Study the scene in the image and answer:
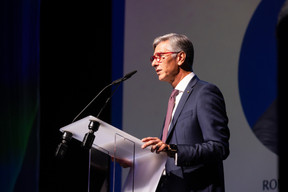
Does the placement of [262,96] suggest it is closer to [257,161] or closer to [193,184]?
[257,161]

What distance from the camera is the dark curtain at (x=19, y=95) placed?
2719mm

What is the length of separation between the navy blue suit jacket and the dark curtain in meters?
1.36

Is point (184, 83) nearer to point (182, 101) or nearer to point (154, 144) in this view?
point (182, 101)

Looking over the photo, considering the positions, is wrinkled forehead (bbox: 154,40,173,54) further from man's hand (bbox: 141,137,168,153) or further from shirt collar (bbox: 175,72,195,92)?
man's hand (bbox: 141,137,168,153)

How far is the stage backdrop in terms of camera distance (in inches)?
122

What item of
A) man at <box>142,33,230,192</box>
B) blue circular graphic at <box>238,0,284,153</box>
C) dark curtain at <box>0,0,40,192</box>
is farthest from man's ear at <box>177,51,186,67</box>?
blue circular graphic at <box>238,0,284,153</box>

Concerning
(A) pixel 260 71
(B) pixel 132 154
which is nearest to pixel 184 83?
(B) pixel 132 154

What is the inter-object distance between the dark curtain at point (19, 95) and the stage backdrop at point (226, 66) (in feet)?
2.39

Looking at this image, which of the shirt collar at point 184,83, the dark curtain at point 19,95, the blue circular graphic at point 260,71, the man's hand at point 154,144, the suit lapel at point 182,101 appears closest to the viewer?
the man's hand at point 154,144

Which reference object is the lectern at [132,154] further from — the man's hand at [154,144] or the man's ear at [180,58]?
the man's ear at [180,58]

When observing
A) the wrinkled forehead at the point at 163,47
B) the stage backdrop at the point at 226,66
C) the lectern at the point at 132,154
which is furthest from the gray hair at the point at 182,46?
the stage backdrop at the point at 226,66

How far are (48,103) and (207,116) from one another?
162cm

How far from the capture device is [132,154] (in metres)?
1.65

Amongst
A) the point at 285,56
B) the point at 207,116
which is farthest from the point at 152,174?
the point at 285,56
